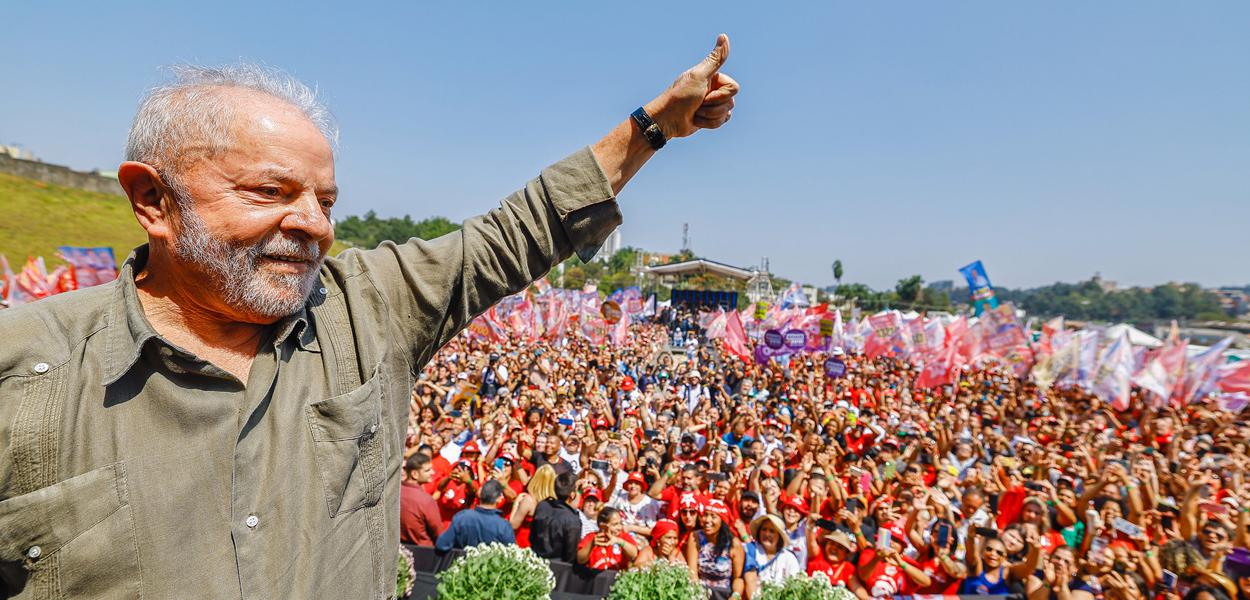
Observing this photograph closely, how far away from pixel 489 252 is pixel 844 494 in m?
6.36

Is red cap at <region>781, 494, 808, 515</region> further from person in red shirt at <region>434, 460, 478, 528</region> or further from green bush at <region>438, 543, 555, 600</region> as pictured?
person in red shirt at <region>434, 460, 478, 528</region>

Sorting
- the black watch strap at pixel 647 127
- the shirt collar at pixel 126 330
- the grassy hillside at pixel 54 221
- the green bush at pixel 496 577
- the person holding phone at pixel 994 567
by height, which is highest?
the grassy hillside at pixel 54 221

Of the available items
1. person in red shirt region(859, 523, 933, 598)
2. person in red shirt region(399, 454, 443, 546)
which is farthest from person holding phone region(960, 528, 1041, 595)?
person in red shirt region(399, 454, 443, 546)

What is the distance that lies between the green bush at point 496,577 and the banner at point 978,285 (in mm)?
16727

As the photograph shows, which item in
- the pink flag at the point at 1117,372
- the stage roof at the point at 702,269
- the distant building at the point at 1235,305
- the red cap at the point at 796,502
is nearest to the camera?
the red cap at the point at 796,502

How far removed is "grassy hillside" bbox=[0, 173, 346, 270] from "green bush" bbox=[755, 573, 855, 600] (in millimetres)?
35647

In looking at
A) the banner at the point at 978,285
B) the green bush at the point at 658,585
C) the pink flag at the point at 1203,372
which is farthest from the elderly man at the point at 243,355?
the banner at the point at 978,285

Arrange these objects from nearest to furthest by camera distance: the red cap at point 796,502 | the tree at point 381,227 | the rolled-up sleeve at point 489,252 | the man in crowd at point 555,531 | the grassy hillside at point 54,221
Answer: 1. the rolled-up sleeve at point 489,252
2. the man in crowd at point 555,531
3. the red cap at point 796,502
4. the grassy hillside at point 54,221
5. the tree at point 381,227

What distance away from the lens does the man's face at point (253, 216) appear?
1.09 m

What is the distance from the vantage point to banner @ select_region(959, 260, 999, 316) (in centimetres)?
1684

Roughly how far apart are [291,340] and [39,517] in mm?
446

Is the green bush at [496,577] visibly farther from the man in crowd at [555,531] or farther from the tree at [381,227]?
the tree at [381,227]

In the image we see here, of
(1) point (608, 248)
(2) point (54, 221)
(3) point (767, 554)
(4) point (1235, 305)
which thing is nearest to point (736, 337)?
(3) point (767, 554)

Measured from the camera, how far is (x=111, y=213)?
38.3m
